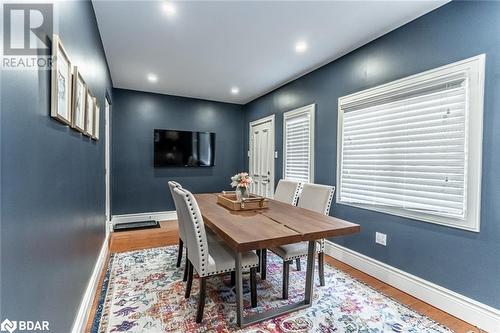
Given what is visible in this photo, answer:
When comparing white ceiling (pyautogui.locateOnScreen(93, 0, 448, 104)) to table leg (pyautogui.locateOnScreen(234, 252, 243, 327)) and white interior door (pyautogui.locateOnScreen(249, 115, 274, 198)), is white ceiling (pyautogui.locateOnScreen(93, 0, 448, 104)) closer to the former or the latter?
white interior door (pyautogui.locateOnScreen(249, 115, 274, 198))

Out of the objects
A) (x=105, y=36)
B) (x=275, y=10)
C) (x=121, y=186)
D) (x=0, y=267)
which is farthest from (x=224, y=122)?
(x=0, y=267)

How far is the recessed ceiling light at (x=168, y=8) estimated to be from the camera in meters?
2.14

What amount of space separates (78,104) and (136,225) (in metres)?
3.49

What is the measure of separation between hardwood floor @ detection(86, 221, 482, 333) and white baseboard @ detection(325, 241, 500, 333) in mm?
46

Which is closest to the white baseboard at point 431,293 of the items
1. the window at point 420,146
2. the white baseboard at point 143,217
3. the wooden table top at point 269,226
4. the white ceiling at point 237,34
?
the window at point 420,146

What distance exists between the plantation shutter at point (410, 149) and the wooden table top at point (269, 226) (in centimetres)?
92

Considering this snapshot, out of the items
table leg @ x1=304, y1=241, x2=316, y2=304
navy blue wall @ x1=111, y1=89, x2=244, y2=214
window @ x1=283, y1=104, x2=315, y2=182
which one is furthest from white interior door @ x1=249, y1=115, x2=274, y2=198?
table leg @ x1=304, y1=241, x2=316, y2=304

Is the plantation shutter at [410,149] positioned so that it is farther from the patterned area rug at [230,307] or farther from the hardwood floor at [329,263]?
the patterned area rug at [230,307]

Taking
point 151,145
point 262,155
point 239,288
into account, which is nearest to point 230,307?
point 239,288

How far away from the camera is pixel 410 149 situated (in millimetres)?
2346

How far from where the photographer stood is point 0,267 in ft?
2.37

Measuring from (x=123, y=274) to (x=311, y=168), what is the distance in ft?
9.03

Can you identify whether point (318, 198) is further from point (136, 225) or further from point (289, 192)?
point (136, 225)

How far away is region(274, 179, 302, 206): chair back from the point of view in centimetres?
296
